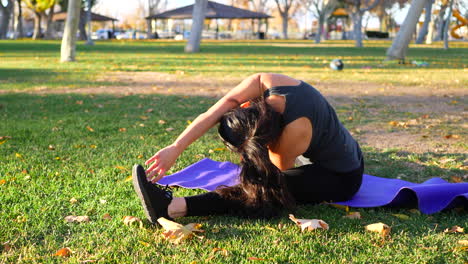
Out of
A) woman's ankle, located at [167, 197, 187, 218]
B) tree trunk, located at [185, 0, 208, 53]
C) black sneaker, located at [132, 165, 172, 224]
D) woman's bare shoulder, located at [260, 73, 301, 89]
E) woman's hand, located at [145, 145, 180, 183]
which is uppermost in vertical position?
tree trunk, located at [185, 0, 208, 53]

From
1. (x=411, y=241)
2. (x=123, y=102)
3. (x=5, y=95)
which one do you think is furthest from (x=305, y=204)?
(x=5, y=95)

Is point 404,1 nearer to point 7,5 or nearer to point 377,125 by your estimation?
point 7,5

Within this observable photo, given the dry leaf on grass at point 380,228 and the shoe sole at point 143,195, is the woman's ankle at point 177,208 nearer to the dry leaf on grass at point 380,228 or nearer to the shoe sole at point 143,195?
the shoe sole at point 143,195

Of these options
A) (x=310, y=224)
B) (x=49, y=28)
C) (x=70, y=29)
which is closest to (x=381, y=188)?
(x=310, y=224)

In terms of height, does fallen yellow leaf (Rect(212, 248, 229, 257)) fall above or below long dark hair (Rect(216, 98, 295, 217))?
below

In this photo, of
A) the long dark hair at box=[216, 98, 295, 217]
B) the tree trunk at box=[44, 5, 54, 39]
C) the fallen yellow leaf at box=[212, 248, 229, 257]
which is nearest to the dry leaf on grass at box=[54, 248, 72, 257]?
the fallen yellow leaf at box=[212, 248, 229, 257]

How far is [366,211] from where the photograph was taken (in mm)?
3344

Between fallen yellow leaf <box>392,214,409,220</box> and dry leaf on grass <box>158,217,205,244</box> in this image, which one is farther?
fallen yellow leaf <box>392,214,409,220</box>

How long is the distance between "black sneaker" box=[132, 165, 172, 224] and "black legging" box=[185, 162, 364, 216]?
0.17 meters

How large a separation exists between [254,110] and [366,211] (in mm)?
1151

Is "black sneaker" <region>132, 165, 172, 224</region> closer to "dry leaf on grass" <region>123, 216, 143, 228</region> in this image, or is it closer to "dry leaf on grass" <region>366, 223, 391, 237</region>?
"dry leaf on grass" <region>123, 216, 143, 228</region>

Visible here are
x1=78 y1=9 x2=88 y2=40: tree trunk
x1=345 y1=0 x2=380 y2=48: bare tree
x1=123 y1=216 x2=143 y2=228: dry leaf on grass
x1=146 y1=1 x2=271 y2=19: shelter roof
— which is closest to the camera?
x1=123 y1=216 x2=143 y2=228: dry leaf on grass

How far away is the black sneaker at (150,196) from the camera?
9.20 ft

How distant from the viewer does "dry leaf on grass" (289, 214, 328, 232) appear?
2895 millimetres
